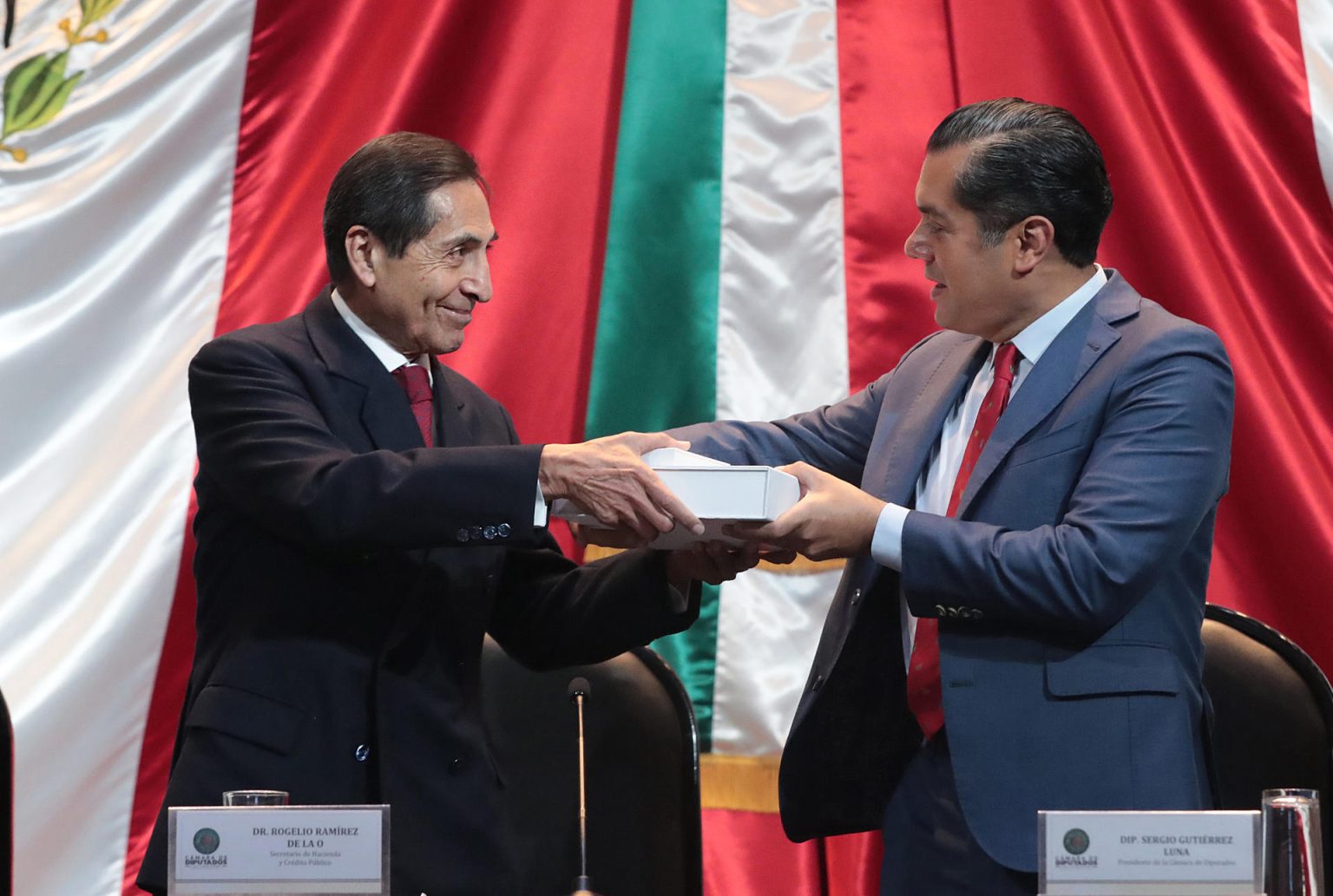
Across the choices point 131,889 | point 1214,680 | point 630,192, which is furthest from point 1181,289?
point 131,889

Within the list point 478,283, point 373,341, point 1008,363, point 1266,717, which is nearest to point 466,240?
point 478,283

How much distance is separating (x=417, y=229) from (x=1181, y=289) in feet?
5.22

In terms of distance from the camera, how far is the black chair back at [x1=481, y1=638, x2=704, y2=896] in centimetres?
253

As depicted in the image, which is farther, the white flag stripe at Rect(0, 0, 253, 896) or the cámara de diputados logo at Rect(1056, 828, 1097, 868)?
the white flag stripe at Rect(0, 0, 253, 896)

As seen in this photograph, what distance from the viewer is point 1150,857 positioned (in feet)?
4.19

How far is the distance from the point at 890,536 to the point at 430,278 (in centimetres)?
70

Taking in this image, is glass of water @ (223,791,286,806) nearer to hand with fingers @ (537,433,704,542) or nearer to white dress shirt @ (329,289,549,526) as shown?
hand with fingers @ (537,433,704,542)

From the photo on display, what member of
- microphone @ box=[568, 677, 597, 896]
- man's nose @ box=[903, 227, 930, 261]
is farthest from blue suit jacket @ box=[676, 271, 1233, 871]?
microphone @ box=[568, 677, 597, 896]

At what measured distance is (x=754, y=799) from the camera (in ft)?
9.57

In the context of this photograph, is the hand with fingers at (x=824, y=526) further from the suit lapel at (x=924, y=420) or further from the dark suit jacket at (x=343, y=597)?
the dark suit jacket at (x=343, y=597)

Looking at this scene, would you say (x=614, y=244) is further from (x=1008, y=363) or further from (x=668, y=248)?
(x=1008, y=363)

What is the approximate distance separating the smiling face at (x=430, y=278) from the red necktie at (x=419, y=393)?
29 mm

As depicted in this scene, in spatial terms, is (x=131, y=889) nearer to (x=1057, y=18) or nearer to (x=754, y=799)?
(x=754, y=799)

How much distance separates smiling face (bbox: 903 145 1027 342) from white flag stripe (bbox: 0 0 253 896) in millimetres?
1599
